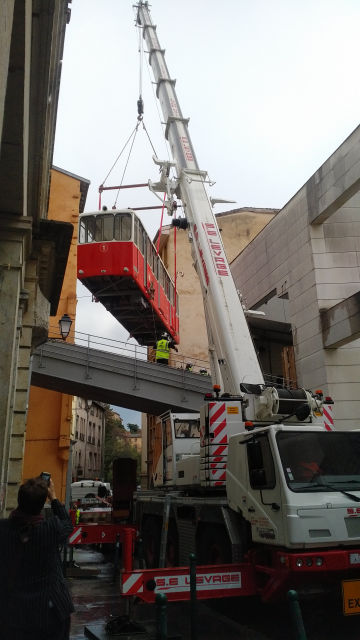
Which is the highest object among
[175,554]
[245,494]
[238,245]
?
[238,245]

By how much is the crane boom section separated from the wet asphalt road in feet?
10.5

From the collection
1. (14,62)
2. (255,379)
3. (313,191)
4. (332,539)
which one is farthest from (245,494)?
(313,191)

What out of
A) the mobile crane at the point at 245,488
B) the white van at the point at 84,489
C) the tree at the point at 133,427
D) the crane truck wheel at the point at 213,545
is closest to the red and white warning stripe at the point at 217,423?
the mobile crane at the point at 245,488

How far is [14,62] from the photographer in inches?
184

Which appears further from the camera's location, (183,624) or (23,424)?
(23,424)

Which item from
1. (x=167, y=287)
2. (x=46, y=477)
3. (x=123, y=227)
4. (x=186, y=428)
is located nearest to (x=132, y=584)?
(x=46, y=477)

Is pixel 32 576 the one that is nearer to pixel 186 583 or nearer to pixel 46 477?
pixel 46 477

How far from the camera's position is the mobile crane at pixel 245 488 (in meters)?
5.48

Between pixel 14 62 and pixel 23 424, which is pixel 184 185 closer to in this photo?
pixel 23 424

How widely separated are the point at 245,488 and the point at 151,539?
4.48m

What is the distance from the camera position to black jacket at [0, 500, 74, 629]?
2.89 meters

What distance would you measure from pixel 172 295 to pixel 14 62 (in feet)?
60.4

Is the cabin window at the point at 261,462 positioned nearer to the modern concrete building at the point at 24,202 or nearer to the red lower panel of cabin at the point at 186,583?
the red lower panel of cabin at the point at 186,583

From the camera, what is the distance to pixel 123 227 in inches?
642
